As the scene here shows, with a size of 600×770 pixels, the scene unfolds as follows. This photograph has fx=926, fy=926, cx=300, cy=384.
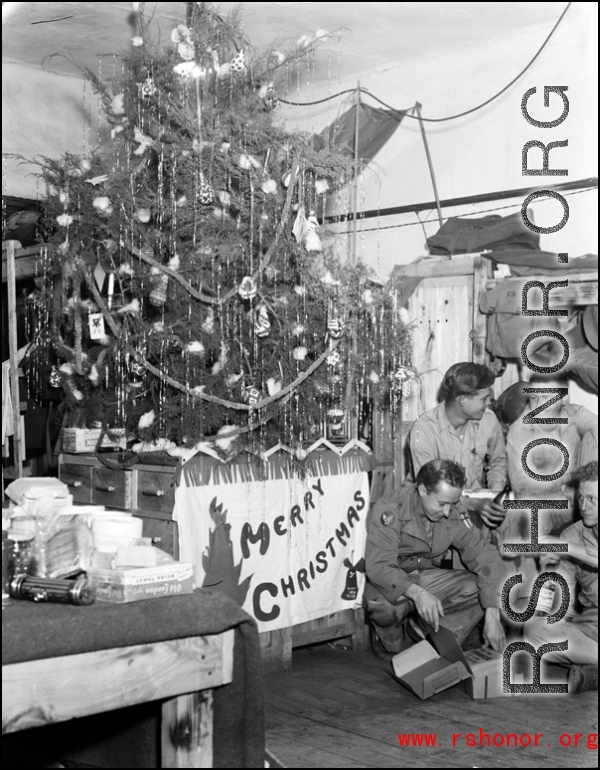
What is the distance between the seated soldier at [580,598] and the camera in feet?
14.5

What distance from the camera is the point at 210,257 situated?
4695mm

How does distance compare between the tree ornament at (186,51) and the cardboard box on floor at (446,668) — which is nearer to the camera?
the cardboard box on floor at (446,668)

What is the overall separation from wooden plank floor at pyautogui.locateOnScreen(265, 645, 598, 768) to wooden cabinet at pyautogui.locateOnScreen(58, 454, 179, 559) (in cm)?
94

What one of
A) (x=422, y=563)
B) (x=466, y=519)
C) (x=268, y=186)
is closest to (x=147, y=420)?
(x=268, y=186)

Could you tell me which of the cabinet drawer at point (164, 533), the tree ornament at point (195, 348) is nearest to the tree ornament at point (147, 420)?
the tree ornament at point (195, 348)

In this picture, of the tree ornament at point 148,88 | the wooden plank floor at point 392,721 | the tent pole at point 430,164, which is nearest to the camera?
the wooden plank floor at point 392,721

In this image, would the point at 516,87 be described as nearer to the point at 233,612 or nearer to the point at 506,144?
the point at 506,144

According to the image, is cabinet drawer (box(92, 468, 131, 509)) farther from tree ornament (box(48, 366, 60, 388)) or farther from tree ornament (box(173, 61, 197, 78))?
tree ornament (box(173, 61, 197, 78))

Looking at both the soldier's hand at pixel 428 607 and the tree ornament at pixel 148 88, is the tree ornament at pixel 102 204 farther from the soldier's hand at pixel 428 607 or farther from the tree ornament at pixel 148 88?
the soldier's hand at pixel 428 607

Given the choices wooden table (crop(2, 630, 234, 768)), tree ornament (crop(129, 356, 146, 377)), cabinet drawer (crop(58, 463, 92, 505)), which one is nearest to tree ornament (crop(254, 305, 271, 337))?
tree ornament (crop(129, 356, 146, 377))

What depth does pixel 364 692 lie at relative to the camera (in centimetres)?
448

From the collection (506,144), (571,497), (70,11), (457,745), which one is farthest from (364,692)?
(70,11)

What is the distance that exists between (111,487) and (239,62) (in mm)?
2276

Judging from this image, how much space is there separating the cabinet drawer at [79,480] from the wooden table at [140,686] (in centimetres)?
287
